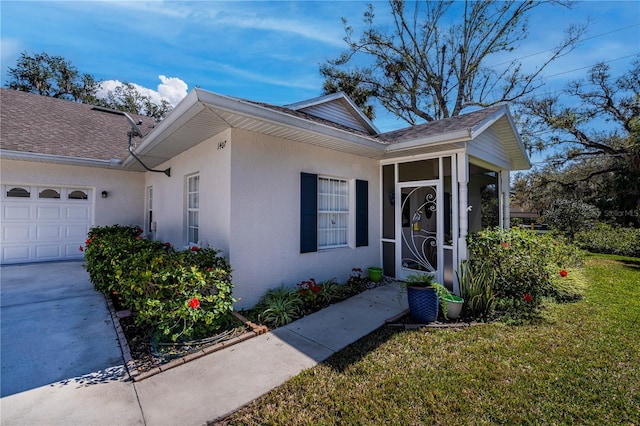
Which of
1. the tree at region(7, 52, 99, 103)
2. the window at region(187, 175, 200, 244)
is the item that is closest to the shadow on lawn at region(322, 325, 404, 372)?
the window at region(187, 175, 200, 244)

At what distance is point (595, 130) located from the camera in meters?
18.9

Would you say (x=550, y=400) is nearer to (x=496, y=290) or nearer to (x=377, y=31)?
(x=496, y=290)

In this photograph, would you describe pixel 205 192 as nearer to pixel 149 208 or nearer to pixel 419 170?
pixel 419 170

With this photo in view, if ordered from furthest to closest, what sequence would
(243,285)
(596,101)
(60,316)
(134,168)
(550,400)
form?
(596,101)
(134,168)
(243,285)
(60,316)
(550,400)

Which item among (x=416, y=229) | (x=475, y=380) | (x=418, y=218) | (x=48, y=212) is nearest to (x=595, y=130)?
(x=418, y=218)

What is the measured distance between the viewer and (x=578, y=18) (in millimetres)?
15430

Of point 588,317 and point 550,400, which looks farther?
point 588,317

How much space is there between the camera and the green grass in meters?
2.58

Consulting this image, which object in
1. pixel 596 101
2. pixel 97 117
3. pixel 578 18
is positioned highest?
pixel 578 18

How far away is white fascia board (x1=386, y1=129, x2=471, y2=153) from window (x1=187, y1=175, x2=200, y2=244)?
4552mm

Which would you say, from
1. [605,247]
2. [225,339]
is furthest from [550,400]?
[605,247]

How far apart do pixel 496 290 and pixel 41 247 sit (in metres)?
12.4

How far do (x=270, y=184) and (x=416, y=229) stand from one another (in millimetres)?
3638

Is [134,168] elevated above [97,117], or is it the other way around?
[97,117]
